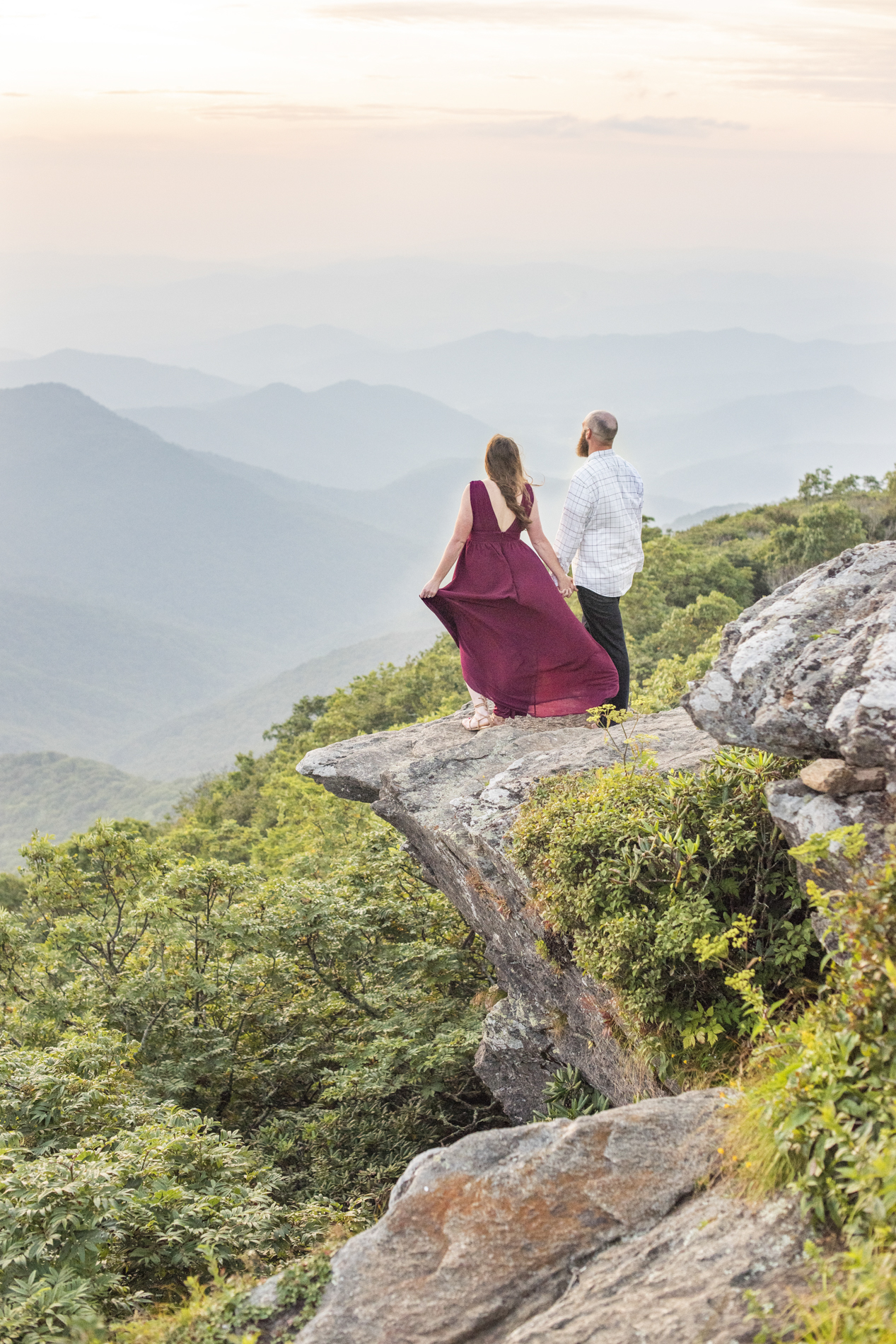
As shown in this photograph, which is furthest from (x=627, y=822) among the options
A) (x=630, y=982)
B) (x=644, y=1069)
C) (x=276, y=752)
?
(x=276, y=752)

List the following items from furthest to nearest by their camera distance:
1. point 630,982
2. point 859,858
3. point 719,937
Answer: point 630,982, point 719,937, point 859,858

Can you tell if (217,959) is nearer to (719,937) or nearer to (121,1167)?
(121,1167)

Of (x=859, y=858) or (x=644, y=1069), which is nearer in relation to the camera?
(x=859, y=858)

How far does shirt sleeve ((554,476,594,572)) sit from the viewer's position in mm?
7867

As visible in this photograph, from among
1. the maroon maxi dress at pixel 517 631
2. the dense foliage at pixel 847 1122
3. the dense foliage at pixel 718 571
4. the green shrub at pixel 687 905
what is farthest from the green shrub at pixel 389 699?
the dense foliage at pixel 847 1122

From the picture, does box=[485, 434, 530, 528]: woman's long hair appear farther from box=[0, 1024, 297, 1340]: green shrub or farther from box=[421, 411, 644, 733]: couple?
box=[0, 1024, 297, 1340]: green shrub

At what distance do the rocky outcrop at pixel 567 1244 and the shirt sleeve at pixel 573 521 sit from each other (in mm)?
4944

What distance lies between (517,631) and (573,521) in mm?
1076

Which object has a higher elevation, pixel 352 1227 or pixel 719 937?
pixel 719 937

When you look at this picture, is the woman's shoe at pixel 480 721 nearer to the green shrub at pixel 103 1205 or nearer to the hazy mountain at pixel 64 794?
the green shrub at pixel 103 1205

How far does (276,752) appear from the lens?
46.3 m

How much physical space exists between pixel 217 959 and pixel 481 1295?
7.29 m

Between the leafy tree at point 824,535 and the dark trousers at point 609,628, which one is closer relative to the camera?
the dark trousers at point 609,628

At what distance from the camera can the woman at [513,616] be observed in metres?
7.96
